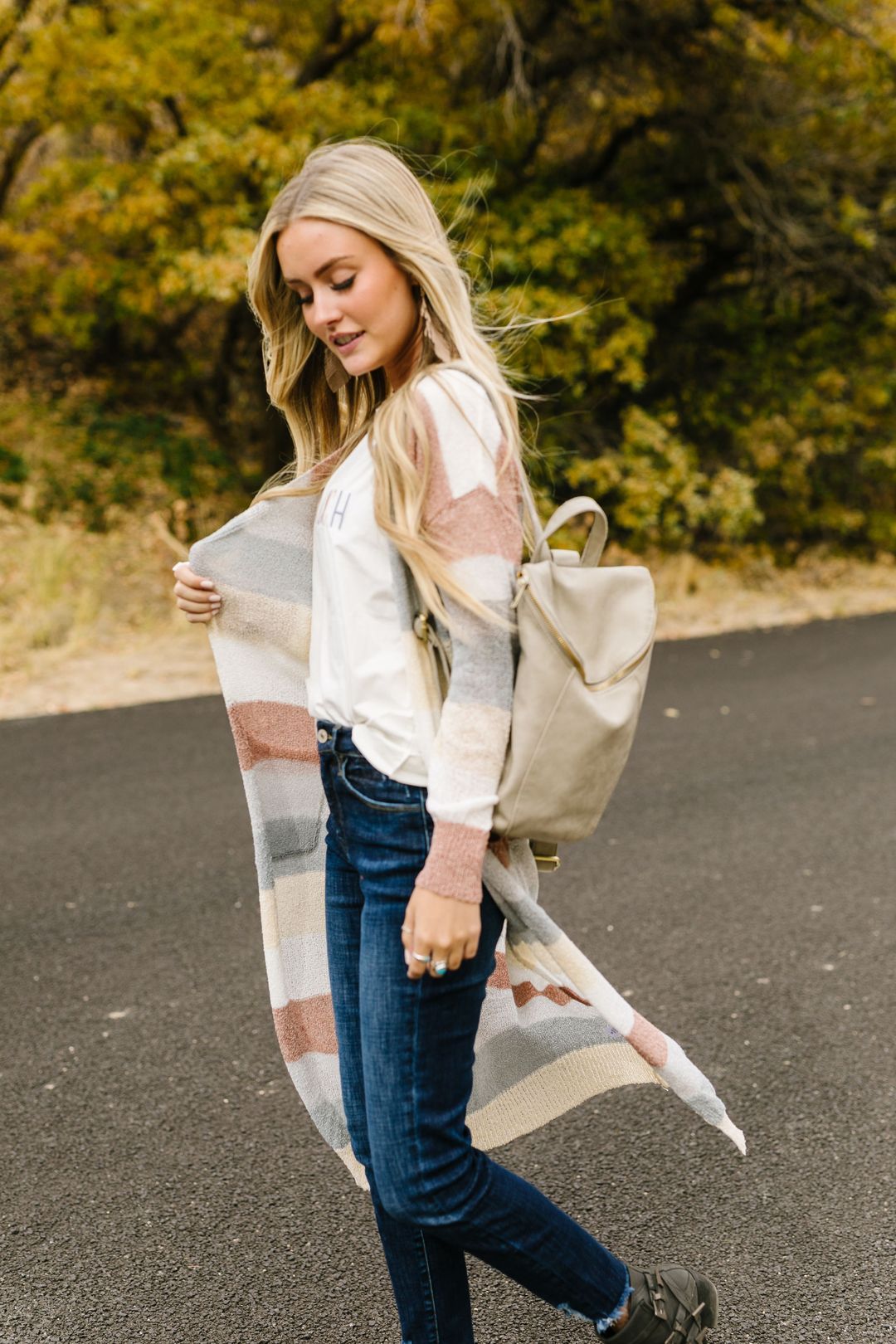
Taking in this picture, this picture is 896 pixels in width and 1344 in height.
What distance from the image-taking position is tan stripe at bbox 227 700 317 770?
2148 mm

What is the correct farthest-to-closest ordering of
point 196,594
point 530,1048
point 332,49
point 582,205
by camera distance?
point 332,49, point 582,205, point 530,1048, point 196,594

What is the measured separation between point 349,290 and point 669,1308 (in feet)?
5.44

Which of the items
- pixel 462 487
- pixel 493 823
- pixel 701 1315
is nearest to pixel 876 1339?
pixel 701 1315

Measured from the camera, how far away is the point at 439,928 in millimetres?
1667

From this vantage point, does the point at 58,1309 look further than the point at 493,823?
Yes

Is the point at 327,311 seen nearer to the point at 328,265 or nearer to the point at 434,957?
the point at 328,265

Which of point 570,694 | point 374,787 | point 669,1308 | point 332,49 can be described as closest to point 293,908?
point 374,787

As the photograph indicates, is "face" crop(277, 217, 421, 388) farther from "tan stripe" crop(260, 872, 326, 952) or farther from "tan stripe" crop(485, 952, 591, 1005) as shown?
"tan stripe" crop(485, 952, 591, 1005)

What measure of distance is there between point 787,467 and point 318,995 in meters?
11.1

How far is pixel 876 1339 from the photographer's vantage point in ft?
7.37

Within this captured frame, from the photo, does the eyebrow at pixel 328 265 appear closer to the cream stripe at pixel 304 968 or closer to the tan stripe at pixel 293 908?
the tan stripe at pixel 293 908

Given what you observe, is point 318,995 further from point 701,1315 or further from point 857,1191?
point 857,1191

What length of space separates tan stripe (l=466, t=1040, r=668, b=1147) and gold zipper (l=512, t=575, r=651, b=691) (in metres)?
0.79

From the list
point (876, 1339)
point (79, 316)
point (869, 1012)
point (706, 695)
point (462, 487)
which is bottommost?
point (79, 316)
